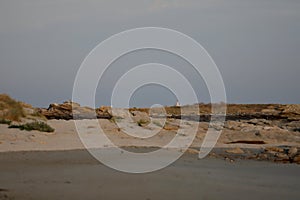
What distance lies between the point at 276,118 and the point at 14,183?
2472 centimetres

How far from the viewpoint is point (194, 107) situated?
43.3 meters

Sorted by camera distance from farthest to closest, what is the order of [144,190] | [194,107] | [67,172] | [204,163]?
[194,107], [204,163], [67,172], [144,190]

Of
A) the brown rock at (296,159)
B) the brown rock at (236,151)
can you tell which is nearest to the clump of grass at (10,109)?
the brown rock at (236,151)

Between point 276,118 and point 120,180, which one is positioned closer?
point 120,180

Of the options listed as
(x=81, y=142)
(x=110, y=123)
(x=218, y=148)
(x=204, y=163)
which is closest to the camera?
(x=204, y=163)

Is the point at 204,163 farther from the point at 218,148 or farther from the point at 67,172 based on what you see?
the point at 218,148

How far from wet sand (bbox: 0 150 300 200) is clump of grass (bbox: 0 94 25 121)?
252 inches

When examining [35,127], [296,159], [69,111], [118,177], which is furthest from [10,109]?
[296,159]

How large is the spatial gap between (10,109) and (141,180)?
11.6 meters

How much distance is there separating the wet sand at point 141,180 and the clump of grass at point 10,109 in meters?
6.40

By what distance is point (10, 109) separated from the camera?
18250 millimetres

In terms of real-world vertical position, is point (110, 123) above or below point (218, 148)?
above

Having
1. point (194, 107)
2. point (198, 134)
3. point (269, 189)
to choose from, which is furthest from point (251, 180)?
point (194, 107)

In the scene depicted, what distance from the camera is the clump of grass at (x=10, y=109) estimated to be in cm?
1731
